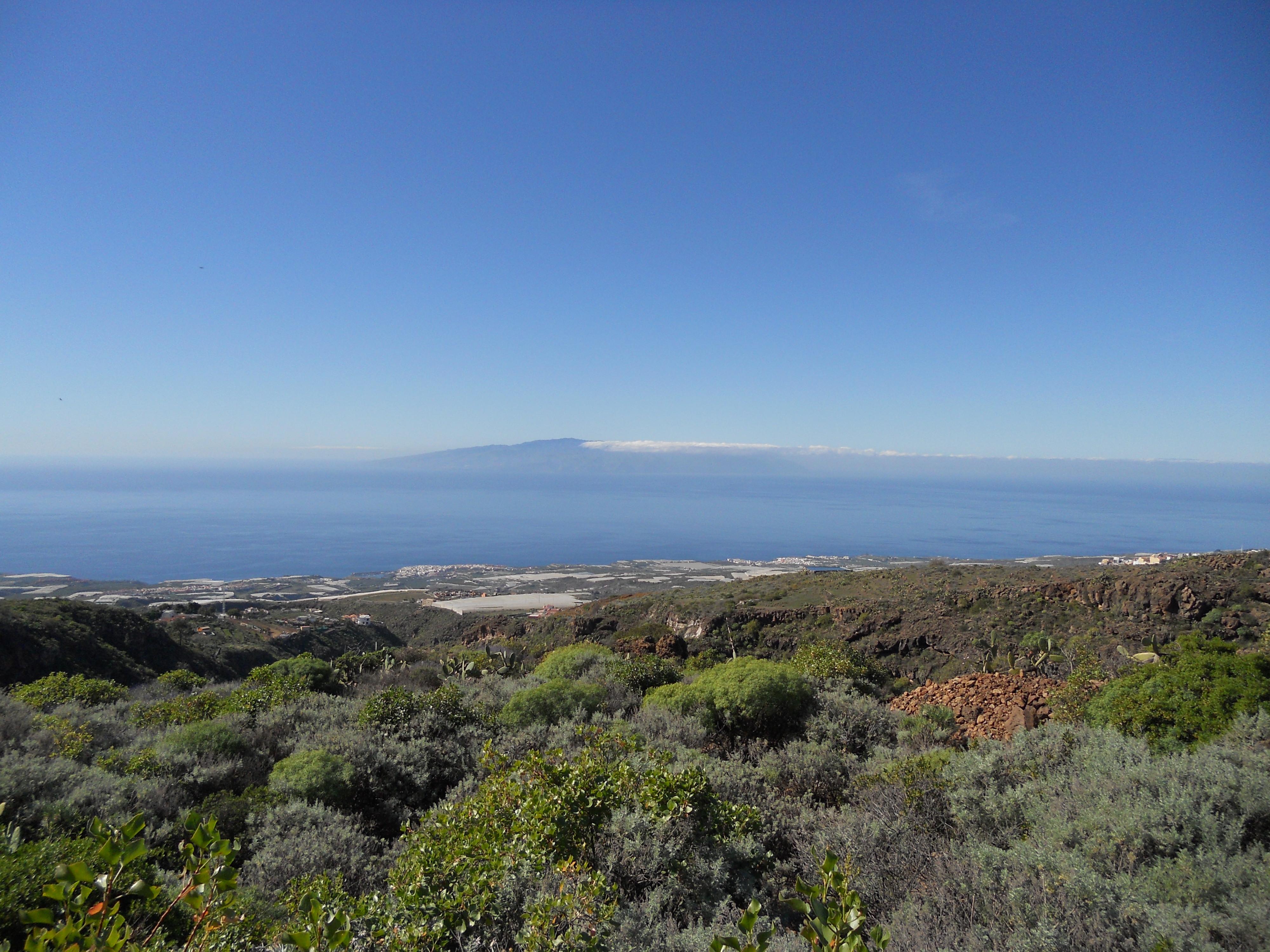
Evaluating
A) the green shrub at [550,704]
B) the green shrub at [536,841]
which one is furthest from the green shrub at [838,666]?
the green shrub at [536,841]

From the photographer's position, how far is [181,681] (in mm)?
13008

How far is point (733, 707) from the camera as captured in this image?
877 centimetres

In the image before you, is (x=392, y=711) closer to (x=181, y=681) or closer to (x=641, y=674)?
(x=641, y=674)

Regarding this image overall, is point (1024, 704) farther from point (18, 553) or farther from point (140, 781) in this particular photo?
point (18, 553)

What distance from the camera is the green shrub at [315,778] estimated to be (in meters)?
6.18

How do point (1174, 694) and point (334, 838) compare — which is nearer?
point (334, 838)

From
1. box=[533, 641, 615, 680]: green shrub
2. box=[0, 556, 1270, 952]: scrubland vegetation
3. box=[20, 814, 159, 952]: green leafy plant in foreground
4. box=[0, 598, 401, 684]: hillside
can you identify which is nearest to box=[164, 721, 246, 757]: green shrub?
box=[0, 556, 1270, 952]: scrubland vegetation

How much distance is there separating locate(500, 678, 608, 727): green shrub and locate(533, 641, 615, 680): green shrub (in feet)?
5.32

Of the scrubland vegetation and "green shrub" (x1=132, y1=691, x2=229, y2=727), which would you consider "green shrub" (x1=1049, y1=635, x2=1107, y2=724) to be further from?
"green shrub" (x1=132, y1=691, x2=229, y2=727)

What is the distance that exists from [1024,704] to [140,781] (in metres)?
11.8

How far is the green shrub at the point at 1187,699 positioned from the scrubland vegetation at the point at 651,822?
0.04 m

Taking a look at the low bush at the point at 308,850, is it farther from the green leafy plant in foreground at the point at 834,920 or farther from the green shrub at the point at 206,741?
the green leafy plant in foreground at the point at 834,920

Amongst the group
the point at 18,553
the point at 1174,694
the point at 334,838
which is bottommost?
the point at 18,553

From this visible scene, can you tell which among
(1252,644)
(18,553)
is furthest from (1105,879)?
(18,553)
